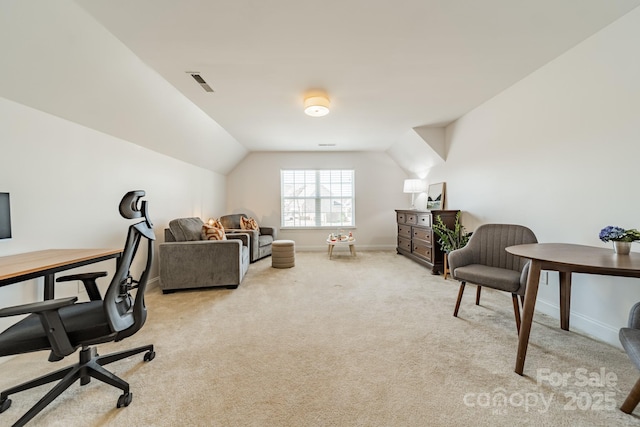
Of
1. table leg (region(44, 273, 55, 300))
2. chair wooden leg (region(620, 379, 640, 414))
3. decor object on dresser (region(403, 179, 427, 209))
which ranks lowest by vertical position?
chair wooden leg (region(620, 379, 640, 414))

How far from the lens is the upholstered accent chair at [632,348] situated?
114 centimetres

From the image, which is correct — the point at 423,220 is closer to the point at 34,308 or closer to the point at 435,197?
the point at 435,197

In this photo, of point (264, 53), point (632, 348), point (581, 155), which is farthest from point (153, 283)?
point (581, 155)

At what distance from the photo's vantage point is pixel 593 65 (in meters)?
2.00

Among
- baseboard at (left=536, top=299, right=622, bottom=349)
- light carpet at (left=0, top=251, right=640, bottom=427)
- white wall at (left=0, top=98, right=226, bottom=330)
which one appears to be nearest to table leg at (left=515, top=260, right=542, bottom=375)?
light carpet at (left=0, top=251, right=640, bottom=427)

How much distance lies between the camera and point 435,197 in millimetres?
4625

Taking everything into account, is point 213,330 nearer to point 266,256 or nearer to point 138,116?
point 138,116

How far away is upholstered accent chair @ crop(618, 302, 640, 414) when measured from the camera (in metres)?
1.14

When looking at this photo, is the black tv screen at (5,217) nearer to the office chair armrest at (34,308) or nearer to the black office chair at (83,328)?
the black office chair at (83,328)

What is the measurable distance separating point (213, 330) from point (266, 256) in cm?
298

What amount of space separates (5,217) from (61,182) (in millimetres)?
501

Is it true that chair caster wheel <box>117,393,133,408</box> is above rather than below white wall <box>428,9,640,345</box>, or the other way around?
below

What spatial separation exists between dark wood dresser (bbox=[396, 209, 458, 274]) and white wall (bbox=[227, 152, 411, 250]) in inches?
27.6

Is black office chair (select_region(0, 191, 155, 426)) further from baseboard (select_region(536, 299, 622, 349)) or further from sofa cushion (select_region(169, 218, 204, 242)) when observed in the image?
baseboard (select_region(536, 299, 622, 349))
